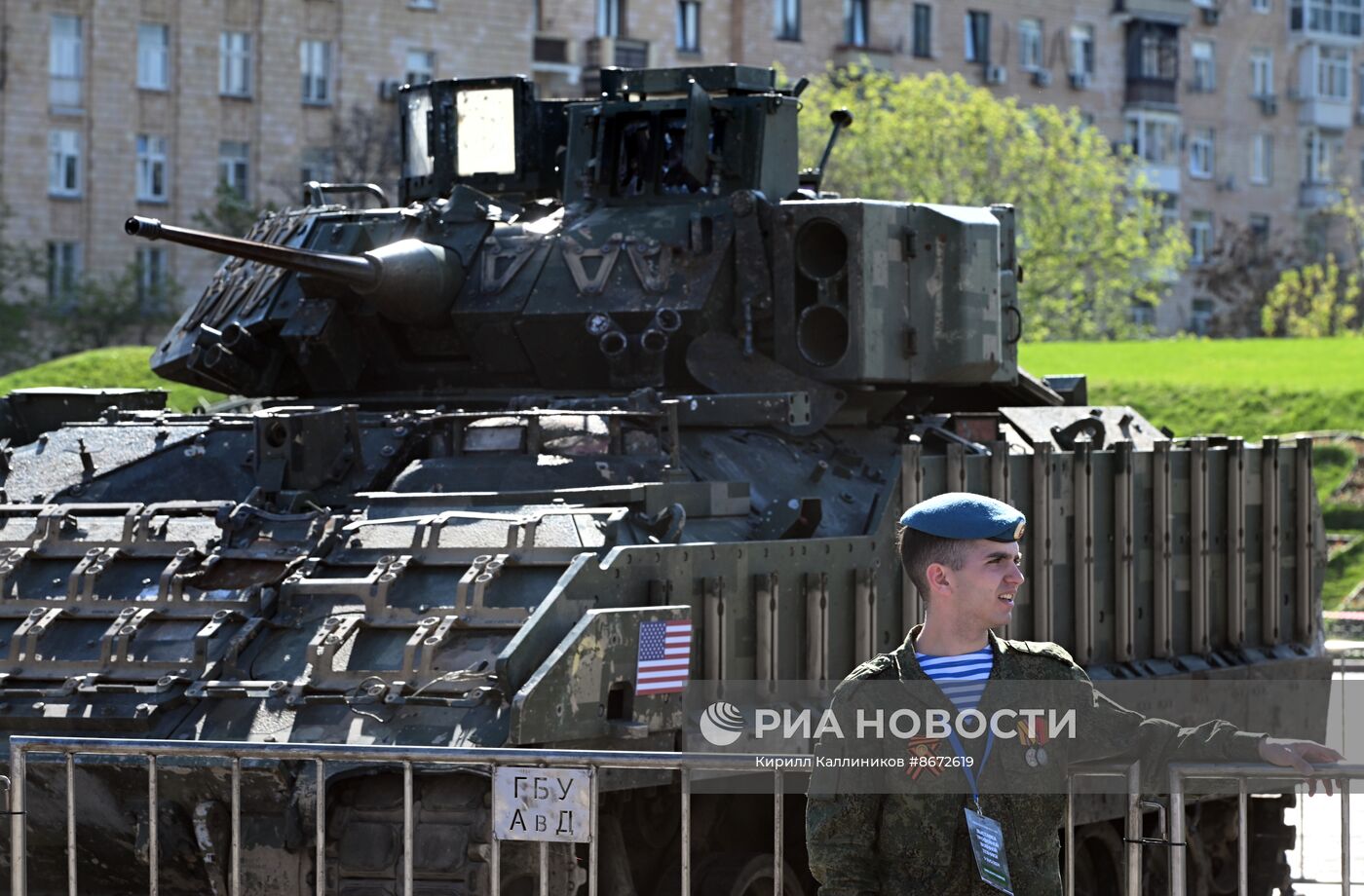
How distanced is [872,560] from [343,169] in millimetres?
36404

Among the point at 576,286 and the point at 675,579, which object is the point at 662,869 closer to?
the point at 675,579

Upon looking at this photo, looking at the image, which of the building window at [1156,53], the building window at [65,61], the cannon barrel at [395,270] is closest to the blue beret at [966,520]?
the cannon barrel at [395,270]

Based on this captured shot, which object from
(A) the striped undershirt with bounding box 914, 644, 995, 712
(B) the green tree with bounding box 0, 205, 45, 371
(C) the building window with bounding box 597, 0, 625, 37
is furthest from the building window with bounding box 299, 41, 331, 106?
(A) the striped undershirt with bounding box 914, 644, 995, 712

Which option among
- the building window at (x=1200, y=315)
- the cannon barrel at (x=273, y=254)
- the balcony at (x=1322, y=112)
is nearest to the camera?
the cannon barrel at (x=273, y=254)

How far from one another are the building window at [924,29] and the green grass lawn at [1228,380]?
54.7ft

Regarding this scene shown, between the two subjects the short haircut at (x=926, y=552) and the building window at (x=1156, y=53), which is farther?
the building window at (x=1156, y=53)

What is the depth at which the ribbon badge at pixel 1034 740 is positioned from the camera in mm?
6695

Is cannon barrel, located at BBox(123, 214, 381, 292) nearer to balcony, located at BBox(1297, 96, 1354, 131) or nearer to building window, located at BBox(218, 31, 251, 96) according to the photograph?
building window, located at BBox(218, 31, 251, 96)

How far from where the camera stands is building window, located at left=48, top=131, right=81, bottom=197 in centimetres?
4556

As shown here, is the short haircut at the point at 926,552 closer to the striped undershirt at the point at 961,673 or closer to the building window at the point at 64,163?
the striped undershirt at the point at 961,673

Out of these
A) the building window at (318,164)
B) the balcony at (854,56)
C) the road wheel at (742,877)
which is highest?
the balcony at (854,56)

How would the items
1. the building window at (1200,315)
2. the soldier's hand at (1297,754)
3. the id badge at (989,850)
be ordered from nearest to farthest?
the id badge at (989,850) → the soldier's hand at (1297,754) → the building window at (1200,315)

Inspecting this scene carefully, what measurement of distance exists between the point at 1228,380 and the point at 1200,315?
94.4ft

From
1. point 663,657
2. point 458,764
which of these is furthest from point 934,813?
point 663,657
